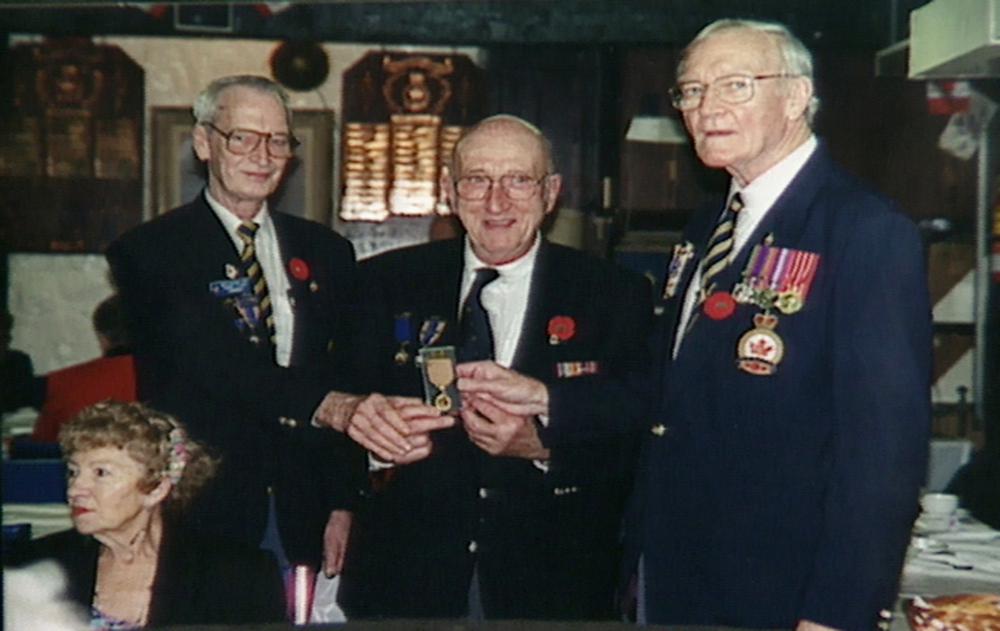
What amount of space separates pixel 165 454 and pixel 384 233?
3417 millimetres

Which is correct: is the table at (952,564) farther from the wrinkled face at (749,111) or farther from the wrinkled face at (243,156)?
the wrinkled face at (243,156)

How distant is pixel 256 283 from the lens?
8.93 ft

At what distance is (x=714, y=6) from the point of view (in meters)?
5.52

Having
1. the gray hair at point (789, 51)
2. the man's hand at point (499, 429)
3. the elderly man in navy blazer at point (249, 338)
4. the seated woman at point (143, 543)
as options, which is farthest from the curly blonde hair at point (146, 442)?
the gray hair at point (789, 51)

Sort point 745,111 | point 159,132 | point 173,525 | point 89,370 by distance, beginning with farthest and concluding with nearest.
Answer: point 159,132 → point 89,370 → point 173,525 → point 745,111

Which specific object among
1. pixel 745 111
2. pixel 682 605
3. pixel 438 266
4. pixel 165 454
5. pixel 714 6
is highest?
pixel 714 6

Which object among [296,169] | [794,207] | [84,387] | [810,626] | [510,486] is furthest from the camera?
[296,169]

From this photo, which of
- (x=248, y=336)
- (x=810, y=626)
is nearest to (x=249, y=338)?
(x=248, y=336)

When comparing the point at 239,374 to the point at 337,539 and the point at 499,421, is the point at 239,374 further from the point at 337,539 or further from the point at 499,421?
the point at 499,421

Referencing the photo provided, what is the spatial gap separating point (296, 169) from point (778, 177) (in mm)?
4026

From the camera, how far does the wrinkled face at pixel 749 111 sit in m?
2.04

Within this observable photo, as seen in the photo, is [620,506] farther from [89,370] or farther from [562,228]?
[562,228]

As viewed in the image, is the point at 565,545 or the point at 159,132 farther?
the point at 159,132

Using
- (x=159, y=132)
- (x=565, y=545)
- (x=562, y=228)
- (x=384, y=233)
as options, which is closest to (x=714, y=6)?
(x=562, y=228)
